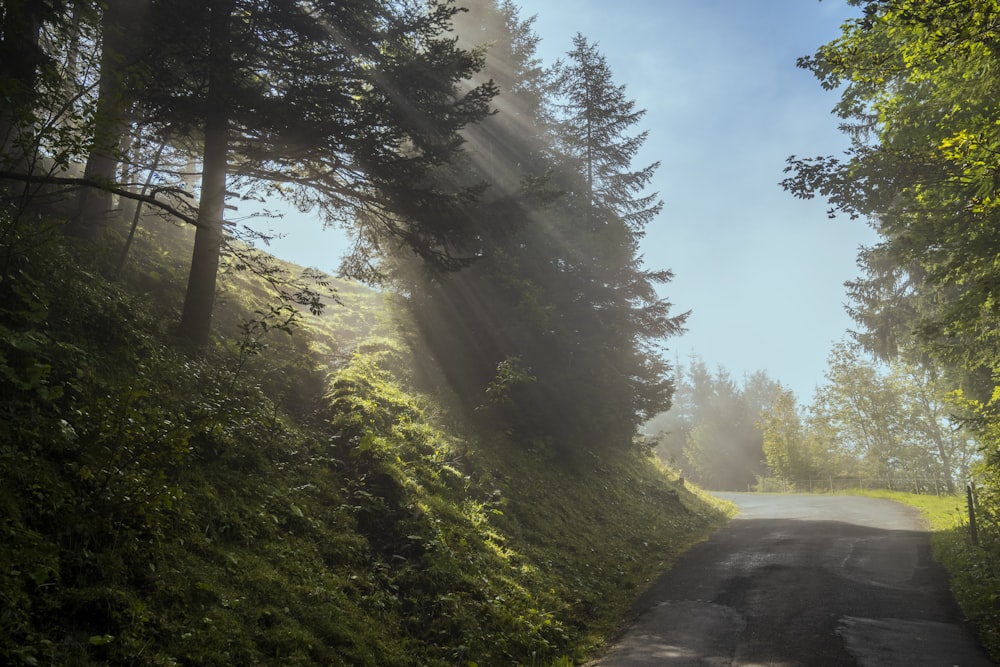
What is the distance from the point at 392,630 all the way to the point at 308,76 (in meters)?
10.3

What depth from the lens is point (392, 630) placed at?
23.2 feet

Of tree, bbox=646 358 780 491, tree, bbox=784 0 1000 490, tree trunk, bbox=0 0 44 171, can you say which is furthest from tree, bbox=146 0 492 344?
tree, bbox=646 358 780 491

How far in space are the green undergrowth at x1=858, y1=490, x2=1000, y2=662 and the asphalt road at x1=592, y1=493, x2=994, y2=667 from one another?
21cm

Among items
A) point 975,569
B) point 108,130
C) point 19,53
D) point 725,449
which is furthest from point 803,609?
point 725,449

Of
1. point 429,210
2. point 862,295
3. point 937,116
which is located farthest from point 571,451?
point 862,295

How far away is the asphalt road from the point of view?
738cm

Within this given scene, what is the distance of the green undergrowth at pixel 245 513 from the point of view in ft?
16.2

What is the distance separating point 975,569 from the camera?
10617 mm

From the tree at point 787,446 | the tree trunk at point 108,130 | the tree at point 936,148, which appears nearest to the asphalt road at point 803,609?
the tree at point 936,148

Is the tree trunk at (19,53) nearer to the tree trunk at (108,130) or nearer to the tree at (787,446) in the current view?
the tree trunk at (108,130)

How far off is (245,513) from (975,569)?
527 inches

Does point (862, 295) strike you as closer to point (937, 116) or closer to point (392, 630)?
point (937, 116)

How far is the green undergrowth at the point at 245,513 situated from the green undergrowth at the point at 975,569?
214 inches

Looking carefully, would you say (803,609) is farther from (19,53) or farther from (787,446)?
(787,446)
